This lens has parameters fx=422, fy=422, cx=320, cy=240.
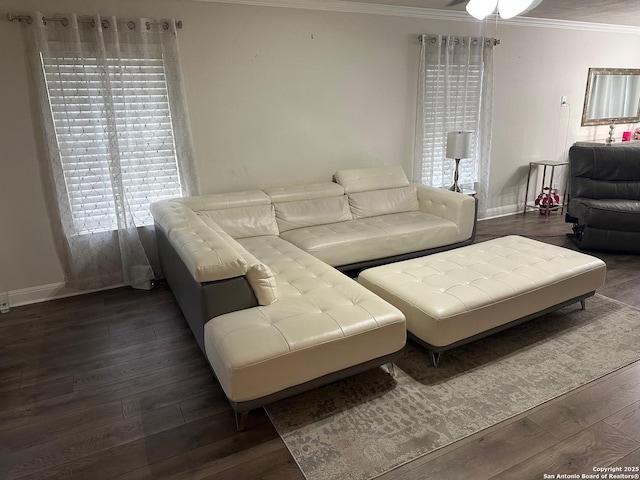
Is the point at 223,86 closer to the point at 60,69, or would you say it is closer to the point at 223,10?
the point at 223,10

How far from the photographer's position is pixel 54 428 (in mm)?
2043

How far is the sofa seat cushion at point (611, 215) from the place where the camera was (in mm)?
4023

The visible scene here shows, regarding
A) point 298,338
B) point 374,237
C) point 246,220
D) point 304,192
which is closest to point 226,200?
point 246,220

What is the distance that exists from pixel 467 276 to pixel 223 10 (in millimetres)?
2922

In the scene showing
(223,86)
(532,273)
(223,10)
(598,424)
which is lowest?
(598,424)

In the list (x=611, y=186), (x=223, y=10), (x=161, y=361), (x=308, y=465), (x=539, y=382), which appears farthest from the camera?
(x=611, y=186)

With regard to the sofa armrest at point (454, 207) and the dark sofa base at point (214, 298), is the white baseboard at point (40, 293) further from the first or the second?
the sofa armrest at point (454, 207)

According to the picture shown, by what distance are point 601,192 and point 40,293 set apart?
A: 215 inches

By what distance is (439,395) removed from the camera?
86.7 inches

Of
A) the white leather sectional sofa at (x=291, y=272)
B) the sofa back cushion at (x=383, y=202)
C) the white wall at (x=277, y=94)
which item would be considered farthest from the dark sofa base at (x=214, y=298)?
the sofa back cushion at (x=383, y=202)

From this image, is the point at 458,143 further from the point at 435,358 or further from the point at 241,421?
the point at 241,421

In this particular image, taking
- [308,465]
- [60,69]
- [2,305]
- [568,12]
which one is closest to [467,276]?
[308,465]

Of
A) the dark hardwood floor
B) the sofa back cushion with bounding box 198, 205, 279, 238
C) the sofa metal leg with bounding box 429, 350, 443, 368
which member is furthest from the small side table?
the sofa metal leg with bounding box 429, 350, 443, 368

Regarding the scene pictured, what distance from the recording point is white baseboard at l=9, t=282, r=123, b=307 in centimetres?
341
